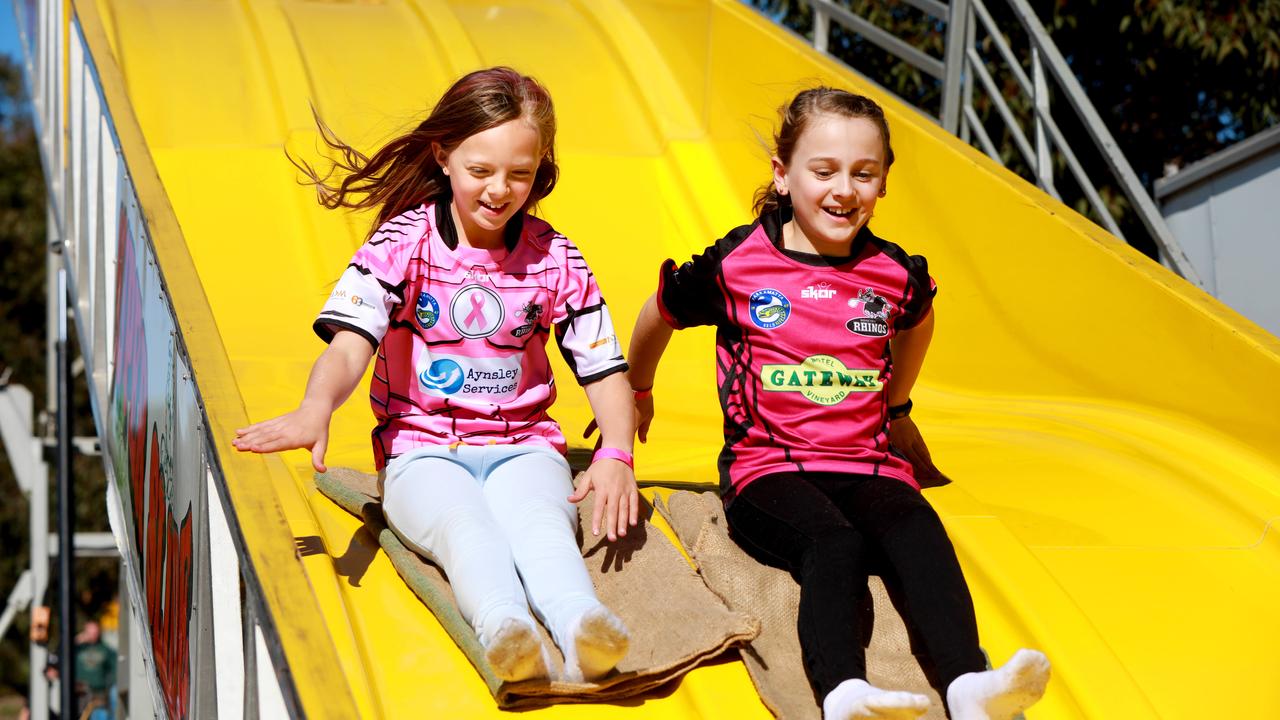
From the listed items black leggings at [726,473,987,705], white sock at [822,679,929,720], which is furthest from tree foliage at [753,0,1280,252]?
white sock at [822,679,929,720]

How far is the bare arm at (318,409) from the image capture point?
90.4 inches

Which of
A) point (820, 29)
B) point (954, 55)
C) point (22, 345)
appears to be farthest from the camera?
point (22, 345)

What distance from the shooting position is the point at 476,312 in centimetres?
280

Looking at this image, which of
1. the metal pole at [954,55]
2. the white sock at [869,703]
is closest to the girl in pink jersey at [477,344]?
the white sock at [869,703]

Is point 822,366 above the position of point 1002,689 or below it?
above

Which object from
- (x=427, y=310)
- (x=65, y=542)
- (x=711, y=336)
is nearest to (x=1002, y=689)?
(x=427, y=310)

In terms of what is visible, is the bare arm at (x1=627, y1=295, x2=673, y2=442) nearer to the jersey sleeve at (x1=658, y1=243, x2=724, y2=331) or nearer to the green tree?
the jersey sleeve at (x1=658, y1=243, x2=724, y2=331)

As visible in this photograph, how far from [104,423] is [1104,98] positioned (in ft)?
24.1

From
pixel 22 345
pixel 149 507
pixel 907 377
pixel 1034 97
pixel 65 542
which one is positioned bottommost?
pixel 22 345

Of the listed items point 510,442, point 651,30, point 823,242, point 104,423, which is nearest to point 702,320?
point 823,242

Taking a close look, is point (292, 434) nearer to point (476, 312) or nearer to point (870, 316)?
point (476, 312)

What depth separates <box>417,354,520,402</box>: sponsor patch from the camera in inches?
109

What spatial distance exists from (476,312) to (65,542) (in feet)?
12.9

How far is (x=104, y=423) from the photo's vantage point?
153 inches
